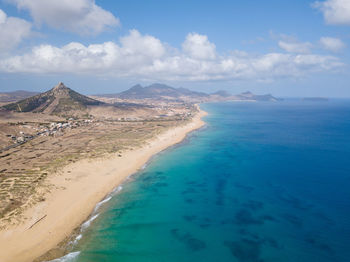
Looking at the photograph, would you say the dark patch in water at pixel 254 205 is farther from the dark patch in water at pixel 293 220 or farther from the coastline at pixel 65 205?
the coastline at pixel 65 205

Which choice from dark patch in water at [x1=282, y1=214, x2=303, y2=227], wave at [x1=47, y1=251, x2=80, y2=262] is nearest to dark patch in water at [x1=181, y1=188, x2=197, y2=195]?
dark patch in water at [x1=282, y1=214, x2=303, y2=227]

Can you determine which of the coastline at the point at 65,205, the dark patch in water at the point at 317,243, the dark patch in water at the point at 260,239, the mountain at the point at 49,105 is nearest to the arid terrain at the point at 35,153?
the coastline at the point at 65,205

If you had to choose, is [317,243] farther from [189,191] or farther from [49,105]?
[49,105]

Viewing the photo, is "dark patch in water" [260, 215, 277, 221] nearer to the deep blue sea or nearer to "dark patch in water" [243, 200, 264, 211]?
the deep blue sea

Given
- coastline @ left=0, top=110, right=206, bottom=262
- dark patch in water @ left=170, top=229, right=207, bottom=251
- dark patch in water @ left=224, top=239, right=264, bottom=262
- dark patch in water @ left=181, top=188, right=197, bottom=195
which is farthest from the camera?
dark patch in water @ left=181, top=188, right=197, bottom=195

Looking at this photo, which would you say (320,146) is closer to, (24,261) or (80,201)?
(80,201)

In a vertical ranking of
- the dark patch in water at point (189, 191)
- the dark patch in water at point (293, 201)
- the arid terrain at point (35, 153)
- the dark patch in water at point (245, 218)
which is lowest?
the dark patch in water at point (245, 218)
